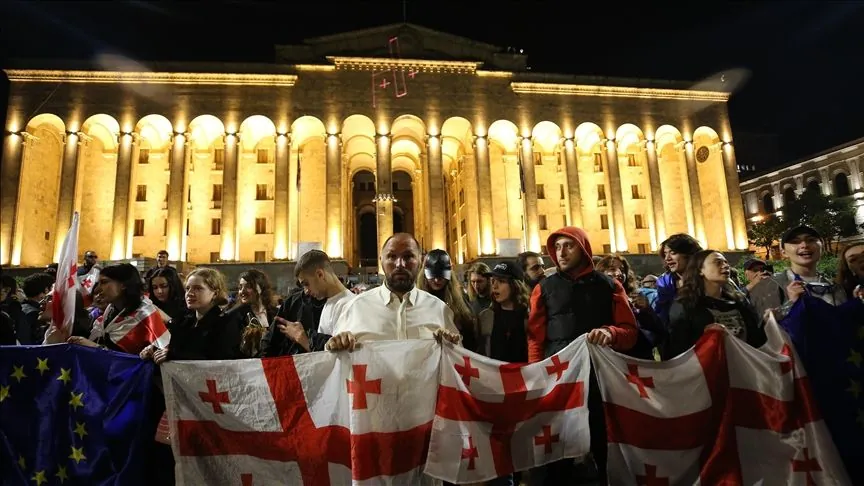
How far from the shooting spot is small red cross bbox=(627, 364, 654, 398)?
3852 millimetres

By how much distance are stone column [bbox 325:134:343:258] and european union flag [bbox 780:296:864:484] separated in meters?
26.8

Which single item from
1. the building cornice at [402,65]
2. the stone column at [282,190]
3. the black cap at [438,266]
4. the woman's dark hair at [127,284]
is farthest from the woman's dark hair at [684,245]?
the building cornice at [402,65]

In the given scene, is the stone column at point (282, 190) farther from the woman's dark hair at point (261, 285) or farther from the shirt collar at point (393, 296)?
the shirt collar at point (393, 296)

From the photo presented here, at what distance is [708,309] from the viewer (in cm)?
429

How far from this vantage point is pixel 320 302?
461 centimetres

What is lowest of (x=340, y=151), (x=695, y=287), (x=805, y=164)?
(x=695, y=287)

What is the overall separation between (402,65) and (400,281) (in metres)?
30.6

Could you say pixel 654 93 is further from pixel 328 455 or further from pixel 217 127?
pixel 328 455

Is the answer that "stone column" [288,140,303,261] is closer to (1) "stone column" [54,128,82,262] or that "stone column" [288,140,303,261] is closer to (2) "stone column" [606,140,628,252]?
(1) "stone column" [54,128,82,262]

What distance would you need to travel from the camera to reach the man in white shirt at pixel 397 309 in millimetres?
3709

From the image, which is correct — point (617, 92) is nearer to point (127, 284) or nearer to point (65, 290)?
point (127, 284)

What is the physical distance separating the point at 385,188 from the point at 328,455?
2722 cm

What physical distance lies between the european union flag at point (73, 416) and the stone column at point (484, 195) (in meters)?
27.3

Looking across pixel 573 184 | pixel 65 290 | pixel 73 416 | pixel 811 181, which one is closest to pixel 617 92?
pixel 573 184
